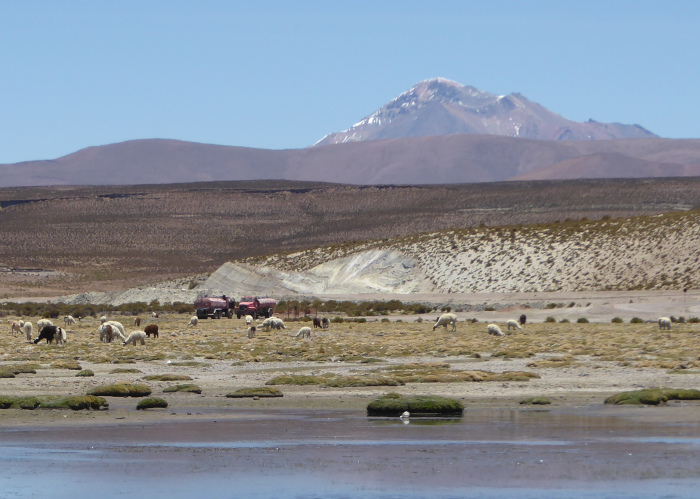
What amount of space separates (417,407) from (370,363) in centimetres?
1035

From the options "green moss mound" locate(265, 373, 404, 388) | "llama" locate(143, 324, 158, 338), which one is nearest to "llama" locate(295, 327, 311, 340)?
"llama" locate(143, 324, 158, 338)

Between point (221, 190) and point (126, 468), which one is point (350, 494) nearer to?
point (126, 468)

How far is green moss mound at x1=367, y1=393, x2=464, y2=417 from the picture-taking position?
17906 mm

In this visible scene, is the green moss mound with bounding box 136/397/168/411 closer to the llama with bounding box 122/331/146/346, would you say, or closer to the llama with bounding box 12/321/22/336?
the llama with bounding box 122/331/146/346

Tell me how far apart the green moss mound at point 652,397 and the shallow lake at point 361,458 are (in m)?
1.28

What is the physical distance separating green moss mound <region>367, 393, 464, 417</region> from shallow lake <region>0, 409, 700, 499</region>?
339 mm

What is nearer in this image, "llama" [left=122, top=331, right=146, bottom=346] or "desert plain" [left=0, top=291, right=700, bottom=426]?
"desert plain" [left=0, top=291, right=700, bottom=426]

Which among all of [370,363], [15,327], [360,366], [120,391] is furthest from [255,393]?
[15,327]

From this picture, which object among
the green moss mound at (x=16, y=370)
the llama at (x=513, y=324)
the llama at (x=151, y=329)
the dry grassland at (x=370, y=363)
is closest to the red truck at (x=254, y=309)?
the dry grassland at (x=370, y=363)

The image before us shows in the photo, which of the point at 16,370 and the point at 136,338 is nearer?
the point at 16,370

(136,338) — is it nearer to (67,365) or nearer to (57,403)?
(67,365)

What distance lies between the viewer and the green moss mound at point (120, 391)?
2088 centimetres

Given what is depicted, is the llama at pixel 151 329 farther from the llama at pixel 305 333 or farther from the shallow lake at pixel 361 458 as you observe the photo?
the shallow lake at pixel 361 458

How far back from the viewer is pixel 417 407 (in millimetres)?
18047
